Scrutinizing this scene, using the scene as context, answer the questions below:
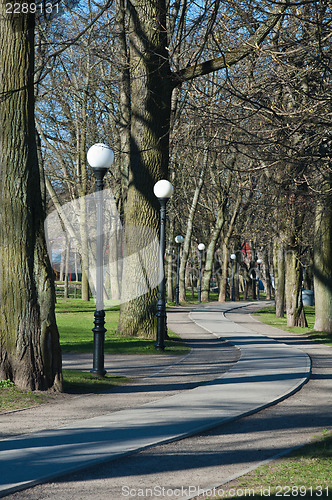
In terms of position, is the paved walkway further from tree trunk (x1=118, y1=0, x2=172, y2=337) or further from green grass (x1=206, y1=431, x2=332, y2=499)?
tree trunk (x1=118, y1=0, x2=172, y2=337)

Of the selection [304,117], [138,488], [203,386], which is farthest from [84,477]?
[304,117]

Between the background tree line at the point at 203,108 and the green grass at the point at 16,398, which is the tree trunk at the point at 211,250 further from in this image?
the green grass at the point at 16,398

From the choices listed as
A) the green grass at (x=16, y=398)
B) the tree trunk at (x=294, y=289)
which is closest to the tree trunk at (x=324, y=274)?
the tree trunk at (x=294, y=289)

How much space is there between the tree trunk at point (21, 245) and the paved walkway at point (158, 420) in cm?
124

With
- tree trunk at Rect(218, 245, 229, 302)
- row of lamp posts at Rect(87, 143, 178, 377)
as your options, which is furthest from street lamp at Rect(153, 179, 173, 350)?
tree trunk at Rect(218, 245, 229, 302)

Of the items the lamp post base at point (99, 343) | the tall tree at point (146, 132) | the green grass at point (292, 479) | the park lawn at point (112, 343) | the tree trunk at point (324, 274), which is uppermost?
the tall tree at point (146, 132)

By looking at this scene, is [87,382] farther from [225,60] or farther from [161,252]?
[225,60]

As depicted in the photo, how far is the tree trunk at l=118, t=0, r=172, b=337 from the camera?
52.1 ft

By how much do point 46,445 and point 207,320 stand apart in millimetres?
19263

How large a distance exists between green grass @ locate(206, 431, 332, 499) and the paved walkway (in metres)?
1.17

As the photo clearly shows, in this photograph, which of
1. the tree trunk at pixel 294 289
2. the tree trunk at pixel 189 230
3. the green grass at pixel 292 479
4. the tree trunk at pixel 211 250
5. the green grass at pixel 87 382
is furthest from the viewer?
the tree trunk at pixel 211 250

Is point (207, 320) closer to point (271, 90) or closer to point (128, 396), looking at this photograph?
point (271, 90)

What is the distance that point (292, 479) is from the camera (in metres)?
5.02

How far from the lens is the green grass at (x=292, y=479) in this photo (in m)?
4.65
